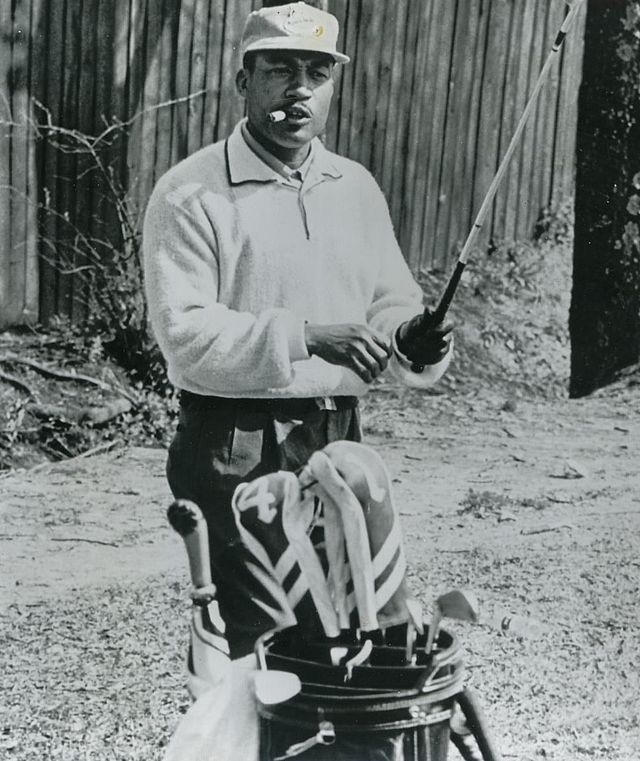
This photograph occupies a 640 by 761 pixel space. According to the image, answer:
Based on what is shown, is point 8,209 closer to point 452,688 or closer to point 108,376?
point 108,376

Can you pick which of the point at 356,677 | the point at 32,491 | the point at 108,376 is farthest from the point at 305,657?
the point at 108,376

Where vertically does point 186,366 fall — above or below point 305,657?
above

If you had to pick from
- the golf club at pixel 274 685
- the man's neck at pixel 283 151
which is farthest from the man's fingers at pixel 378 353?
the golf club at pixel 274 685

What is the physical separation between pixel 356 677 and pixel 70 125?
2.26m

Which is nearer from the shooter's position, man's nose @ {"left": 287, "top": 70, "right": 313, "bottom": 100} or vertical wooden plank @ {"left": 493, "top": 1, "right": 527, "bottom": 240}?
man's nose @ {"left": 287, "top": 70, "right": 313, "bottom": 100}

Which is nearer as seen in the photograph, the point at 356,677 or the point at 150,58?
the point at 356,677

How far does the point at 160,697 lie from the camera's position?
3.36 meters

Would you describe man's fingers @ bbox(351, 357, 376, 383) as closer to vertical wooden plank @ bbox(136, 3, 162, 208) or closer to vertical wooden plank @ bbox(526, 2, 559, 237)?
vertical wooden plank @ bbox(526, 2, 559, 237)

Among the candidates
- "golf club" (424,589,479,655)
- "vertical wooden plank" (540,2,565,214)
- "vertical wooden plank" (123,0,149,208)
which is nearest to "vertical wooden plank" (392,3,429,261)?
"vertical wooden plank" (540,2,565,214)

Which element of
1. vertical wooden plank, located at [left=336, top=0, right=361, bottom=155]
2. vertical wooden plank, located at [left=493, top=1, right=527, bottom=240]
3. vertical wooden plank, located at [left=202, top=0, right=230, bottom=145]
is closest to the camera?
vertical wooden plank, located at [left=336, top=0, right=361, bottom=155]

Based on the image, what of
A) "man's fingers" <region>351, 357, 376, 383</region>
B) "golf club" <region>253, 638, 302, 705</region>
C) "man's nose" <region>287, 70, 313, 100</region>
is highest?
"man's nose" <region>287, 70, 313, 100</region>

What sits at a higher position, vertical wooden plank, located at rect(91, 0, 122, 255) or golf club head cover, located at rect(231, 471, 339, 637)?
vertical wooden plank, located at rect(91, 0, 122, 255)

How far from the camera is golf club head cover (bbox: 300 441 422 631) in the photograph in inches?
116

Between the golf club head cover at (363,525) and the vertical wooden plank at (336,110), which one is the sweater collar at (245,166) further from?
the vertical wooden plank at (336,110)
